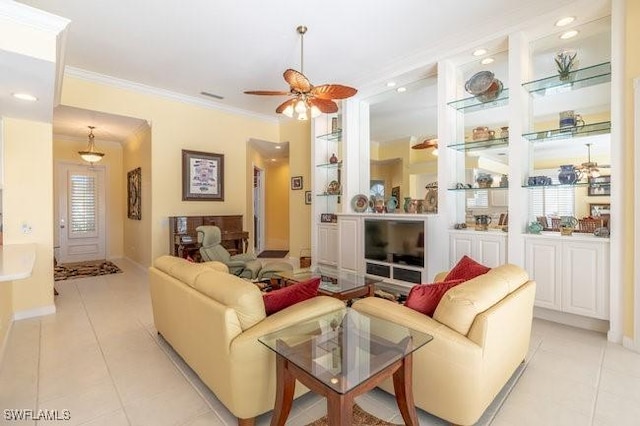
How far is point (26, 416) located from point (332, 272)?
112 inches

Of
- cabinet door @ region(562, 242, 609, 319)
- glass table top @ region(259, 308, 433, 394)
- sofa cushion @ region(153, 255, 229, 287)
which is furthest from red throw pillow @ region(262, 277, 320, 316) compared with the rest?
cabinet door @ region(562, 242, 609, 319)

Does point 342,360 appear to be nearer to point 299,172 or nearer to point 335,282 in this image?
point 335,282

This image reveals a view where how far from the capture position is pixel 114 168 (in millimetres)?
7145

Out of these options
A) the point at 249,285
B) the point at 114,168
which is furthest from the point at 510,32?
the point at 114,168

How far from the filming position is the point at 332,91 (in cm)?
317

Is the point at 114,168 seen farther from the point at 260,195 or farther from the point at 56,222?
the point at 260,195

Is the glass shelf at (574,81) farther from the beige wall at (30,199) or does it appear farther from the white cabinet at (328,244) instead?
the beige wall at (30,199)

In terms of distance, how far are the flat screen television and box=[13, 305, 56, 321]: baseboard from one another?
157 inches

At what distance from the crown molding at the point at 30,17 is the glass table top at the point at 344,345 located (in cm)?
232

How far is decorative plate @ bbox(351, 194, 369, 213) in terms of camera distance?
5039mm

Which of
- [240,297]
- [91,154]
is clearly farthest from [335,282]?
[91,154]

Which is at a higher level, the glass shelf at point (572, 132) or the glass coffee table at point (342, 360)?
the glass shelf at point (572, 132)

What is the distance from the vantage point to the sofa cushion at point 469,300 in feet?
5.38

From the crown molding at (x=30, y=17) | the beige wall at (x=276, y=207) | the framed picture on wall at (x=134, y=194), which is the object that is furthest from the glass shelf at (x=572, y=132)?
the beige wall at (x=276, y=207)
